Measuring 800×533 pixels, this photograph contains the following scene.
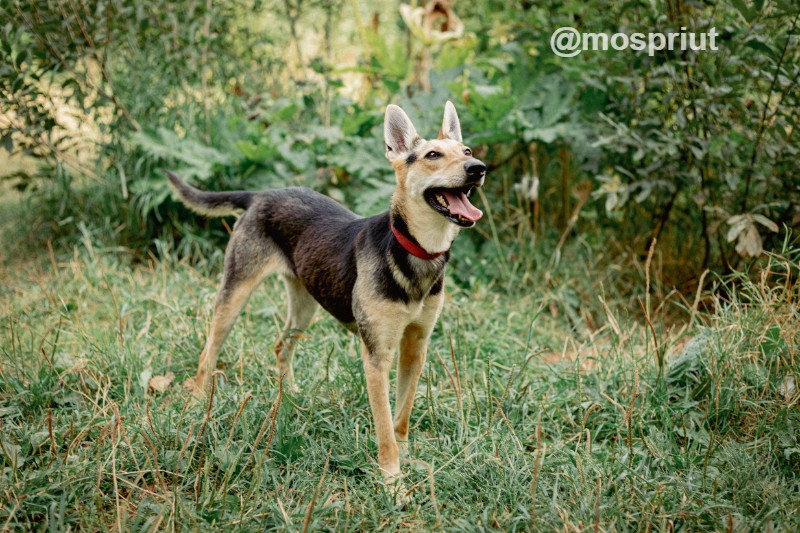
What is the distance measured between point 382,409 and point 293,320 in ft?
3.75

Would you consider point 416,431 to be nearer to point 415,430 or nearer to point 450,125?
point 415,430

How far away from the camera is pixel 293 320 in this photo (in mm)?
4016

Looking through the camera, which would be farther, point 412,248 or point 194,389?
point 194,389

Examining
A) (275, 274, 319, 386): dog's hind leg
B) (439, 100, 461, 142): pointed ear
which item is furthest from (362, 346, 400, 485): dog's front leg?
(439, 100, 461, 142): pointed ear

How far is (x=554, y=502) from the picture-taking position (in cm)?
271

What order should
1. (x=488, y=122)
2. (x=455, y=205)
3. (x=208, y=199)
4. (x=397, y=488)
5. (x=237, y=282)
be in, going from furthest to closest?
(x=488, y=122) < (x=208, y=199) < (x=237, y=282) < (x=455, y=205) < (x=397, y=488)

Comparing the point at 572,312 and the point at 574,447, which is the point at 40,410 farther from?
the point at 572,312

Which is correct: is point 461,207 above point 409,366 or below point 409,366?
above

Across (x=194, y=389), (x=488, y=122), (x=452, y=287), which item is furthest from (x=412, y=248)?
(x=488, y=122)

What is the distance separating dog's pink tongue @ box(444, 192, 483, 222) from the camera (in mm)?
2924

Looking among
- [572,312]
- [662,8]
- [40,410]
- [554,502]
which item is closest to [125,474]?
[40,410]

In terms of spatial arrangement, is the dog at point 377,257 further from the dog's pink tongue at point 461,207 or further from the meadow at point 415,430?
the meadow at point 415,430

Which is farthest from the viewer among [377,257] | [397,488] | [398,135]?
[398,135]

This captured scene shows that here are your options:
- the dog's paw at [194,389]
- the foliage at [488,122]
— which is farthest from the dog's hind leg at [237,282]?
the foliage at [488,122]
